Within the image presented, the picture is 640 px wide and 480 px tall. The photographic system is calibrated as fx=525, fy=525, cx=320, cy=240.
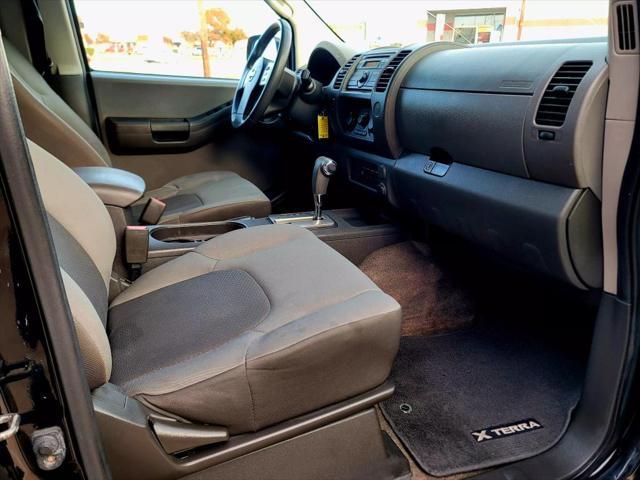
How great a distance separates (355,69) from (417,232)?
0.62 metres

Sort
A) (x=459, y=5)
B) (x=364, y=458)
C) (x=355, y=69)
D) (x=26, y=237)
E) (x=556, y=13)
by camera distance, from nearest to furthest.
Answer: (x=26, y=237) → (x=364, y=458) → (x=556, y=13) → (x=459, y=5) → (x=355, y=69)

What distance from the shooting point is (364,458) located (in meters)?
1.01

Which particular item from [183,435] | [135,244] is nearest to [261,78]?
[135,244]

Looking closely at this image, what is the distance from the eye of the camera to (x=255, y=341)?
0.86 m

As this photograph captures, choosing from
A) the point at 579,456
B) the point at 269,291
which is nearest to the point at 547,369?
the point at 579,456

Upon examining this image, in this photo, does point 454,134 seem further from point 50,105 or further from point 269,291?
point 50,105

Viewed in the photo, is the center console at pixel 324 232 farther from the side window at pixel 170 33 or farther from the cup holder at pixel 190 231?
the side window at pixel 170 33

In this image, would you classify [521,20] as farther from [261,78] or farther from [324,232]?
[261,78]

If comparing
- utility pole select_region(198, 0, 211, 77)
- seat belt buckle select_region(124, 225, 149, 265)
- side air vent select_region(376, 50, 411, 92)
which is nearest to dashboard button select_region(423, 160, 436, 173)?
side air vent select_region(376, 50, 411, 92)

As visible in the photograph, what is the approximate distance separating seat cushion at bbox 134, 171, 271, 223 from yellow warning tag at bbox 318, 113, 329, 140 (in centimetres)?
35

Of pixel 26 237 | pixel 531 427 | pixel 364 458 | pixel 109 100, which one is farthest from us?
pixel 109 100

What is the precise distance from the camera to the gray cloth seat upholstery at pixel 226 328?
2.65 ft

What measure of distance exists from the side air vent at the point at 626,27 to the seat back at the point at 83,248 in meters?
0.88

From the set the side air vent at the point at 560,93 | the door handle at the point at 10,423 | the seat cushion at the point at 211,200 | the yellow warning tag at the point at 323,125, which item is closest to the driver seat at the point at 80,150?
the seat cushion at the point at 211,200
